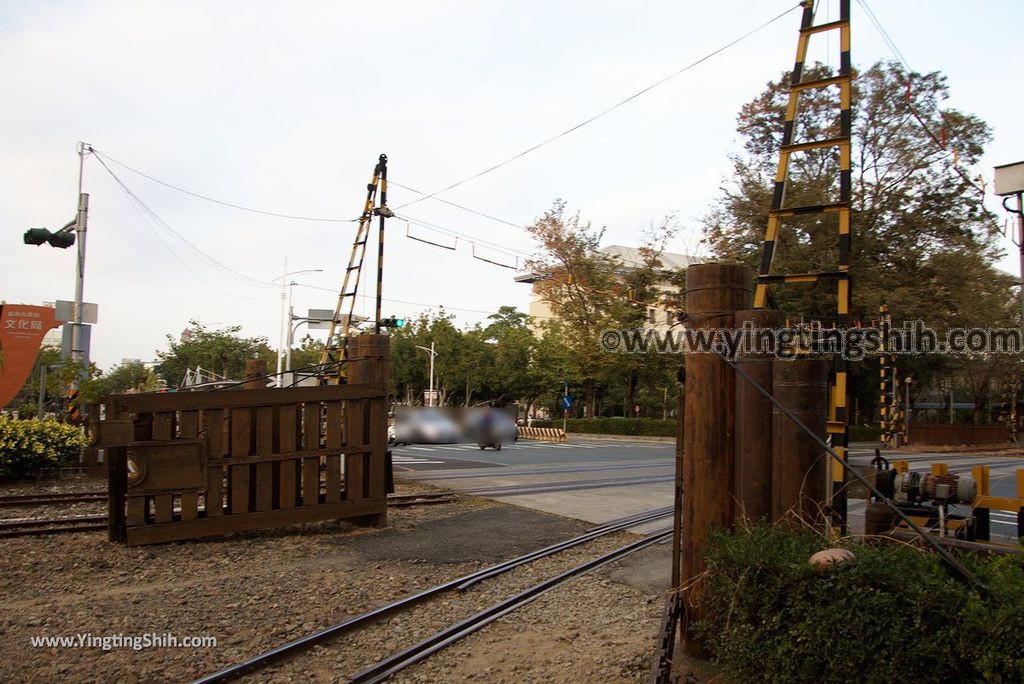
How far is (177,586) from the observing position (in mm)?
6254

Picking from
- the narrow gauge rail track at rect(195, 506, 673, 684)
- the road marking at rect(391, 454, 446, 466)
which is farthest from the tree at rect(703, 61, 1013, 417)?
the narrow gauge rail track at rect(195, 506, 673, 684)

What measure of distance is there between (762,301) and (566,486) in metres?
9.27

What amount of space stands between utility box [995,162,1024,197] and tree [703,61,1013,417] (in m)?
18.7

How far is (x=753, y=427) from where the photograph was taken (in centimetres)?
417

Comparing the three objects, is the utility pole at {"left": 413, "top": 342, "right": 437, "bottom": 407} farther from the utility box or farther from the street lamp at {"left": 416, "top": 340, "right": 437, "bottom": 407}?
the utility box

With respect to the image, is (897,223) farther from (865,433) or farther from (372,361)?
(372,361)

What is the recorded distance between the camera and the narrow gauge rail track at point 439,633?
14.2 feet

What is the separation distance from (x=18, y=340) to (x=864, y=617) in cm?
2320

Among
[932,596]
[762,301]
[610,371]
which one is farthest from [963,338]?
[932,596]

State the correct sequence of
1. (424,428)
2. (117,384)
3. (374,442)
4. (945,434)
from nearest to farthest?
(374,442)
(424,428)
(117,384)
(945,434)

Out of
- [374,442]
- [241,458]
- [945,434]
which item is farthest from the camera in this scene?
[945,434]

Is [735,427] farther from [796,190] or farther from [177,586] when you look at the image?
[796,190]

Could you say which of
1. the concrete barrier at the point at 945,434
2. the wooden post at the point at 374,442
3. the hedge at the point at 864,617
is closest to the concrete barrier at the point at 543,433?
the concrete barrier at the point at 945,434

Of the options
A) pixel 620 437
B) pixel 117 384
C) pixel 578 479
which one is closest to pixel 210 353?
pixel 117 384
